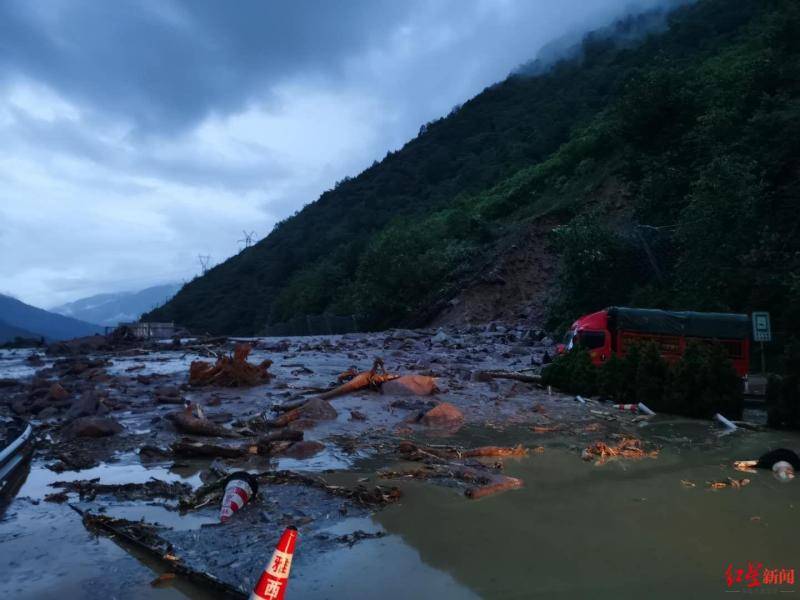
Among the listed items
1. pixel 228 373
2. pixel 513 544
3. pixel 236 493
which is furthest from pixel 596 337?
pixel 236 493

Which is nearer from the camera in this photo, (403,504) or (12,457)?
(403,504)

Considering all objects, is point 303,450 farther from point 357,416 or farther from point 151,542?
point 151,542

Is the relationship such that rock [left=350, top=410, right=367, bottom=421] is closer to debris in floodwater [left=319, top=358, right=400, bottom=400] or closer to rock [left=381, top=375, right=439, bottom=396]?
debris in floodwater [left=319, top=358, right=400, bottom=400]

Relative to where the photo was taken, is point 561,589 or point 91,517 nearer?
point 561,589

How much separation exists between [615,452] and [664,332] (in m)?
7.89

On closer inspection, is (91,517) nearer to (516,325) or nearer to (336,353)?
(336,353)

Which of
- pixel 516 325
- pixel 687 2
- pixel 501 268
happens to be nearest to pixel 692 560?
pixel 516 325

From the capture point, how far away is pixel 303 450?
766 centimetres

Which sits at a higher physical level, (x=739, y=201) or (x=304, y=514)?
(x=739, y=201)

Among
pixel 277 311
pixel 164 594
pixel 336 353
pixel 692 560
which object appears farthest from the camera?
pixel 277 311

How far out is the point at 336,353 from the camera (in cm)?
2239

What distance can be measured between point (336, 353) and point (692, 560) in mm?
18660

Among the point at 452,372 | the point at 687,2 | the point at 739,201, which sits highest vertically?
the point at 687,2

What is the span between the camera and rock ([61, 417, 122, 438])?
8.48 meters
